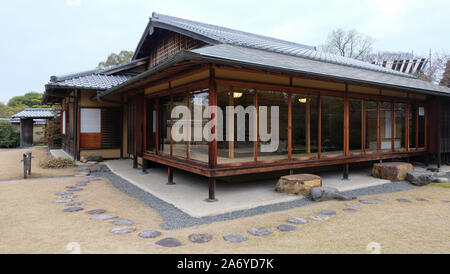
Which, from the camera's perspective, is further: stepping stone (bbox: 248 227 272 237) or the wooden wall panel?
the wooden wall panel

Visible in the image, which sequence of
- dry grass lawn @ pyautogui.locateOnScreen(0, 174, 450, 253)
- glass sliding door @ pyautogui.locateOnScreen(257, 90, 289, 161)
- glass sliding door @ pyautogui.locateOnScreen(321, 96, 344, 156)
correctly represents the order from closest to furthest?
dry grass lawn @ pyautogui.locateOnScreen(0, 174, 450, 253)
glass sliding door @ pyautogui.locateOnScreen(257, 90, 289, 161)
glass sliding door @ pyautogui.locateOnScreen(321, 96, 344, 156)

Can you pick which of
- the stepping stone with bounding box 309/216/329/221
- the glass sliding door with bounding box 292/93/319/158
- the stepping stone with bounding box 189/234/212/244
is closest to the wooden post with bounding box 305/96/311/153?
the glass sliding door with bounding box 292/93/319/158

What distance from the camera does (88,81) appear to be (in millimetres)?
9766

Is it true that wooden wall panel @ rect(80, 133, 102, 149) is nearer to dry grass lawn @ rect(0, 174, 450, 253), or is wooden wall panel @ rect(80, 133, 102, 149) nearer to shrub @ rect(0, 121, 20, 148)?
dry grass lawn @ rect(0, 174, 450, 253)

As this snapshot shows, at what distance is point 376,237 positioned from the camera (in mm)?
3268

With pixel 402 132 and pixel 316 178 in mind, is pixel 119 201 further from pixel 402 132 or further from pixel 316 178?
pixel 402 132

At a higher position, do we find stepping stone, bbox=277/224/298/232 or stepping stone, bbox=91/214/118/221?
stepping stone, bbox=91/214/118/221

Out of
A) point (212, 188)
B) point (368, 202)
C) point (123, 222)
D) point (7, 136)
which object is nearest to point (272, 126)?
point (212, 188)

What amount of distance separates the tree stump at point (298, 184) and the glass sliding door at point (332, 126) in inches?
65.7

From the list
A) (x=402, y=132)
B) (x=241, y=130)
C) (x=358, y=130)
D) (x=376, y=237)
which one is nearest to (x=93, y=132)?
(x=241, y=130)

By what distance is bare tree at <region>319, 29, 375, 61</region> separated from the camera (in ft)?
96.7

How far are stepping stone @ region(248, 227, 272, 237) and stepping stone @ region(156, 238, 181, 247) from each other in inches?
35.7

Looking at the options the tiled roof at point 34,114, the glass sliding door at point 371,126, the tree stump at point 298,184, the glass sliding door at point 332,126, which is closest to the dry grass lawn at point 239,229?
the tree stump at point 298,184
